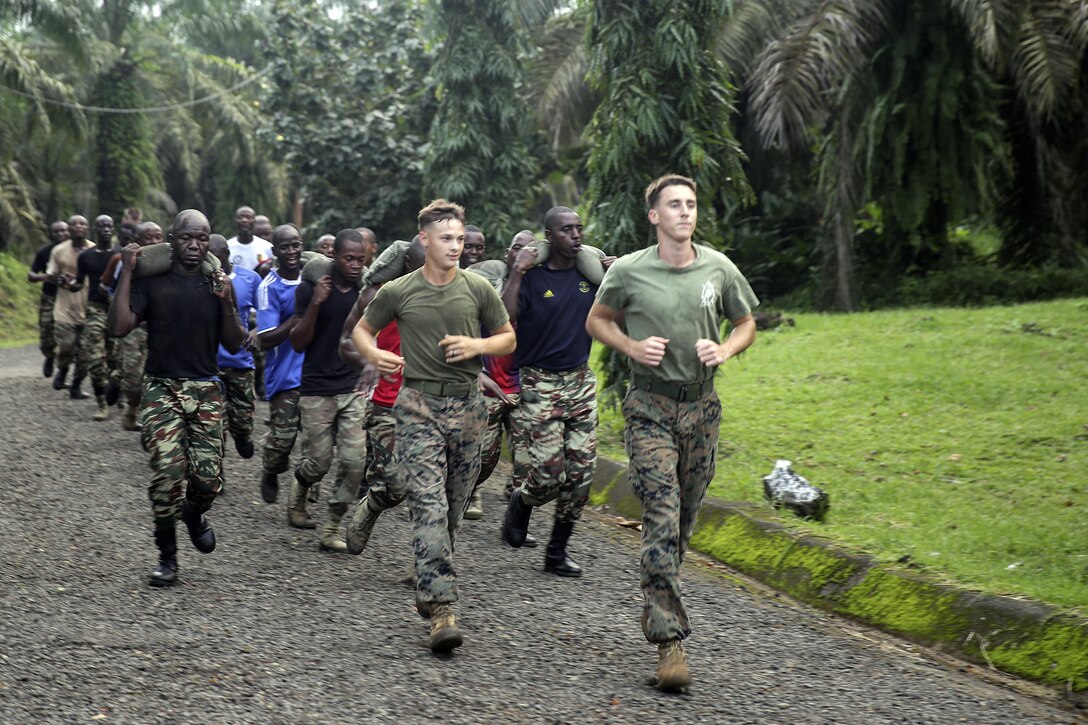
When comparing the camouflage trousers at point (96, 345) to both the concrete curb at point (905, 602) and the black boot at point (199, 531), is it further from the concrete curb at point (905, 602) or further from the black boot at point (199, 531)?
the concrete curb at point (905, 602)

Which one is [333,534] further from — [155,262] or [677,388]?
[677,388]

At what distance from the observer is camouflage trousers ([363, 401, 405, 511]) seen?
7203mm

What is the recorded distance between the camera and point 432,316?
629 centimetres

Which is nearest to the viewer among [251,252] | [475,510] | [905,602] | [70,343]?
[905,602]

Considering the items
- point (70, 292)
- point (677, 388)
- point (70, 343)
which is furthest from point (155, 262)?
point (70, 343)

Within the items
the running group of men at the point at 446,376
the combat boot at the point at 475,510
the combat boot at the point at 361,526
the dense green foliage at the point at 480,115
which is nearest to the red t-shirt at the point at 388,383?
the running group of men at the point at 446,376

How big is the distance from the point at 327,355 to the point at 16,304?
860 inches

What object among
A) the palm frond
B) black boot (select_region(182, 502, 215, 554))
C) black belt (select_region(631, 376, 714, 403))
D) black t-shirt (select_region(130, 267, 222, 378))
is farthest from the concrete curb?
the palm frond

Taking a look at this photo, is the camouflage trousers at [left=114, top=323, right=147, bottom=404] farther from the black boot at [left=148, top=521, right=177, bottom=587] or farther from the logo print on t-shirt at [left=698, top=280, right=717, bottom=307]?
the logo print on t-shirt at [left=698, top=280, right=717, bottom=307]

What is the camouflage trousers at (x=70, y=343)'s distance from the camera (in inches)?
572

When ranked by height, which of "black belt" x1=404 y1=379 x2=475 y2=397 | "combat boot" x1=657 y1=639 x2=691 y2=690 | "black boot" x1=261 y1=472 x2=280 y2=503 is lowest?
"black boot" x1=261 y1=472 x2=280 y2=503

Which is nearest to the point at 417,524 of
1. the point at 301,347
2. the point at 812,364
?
the point at 301,347

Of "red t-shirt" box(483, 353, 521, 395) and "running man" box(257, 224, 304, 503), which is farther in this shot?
"running man" box(257, 224, 304, 503)

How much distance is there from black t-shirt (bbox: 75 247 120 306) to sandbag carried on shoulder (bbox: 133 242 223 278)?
6462 mm
